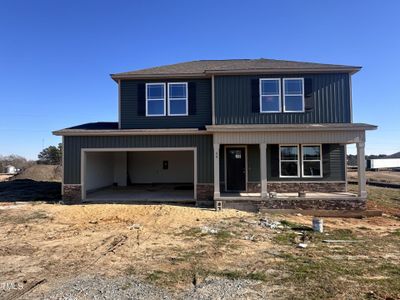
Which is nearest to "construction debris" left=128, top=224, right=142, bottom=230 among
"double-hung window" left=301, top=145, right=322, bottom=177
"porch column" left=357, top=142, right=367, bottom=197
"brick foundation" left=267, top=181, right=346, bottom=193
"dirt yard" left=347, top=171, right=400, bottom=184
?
"brick foundation" left=267, top=181, right=346, bottom=193

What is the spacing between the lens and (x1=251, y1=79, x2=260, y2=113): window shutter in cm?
1331

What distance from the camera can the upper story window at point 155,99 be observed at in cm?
1398

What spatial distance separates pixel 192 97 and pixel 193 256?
8.73m

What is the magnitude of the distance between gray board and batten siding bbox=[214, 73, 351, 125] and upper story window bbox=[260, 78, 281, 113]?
183mm

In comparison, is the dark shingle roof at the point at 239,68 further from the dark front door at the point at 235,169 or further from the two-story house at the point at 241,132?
the dark front door at the point at 235,169

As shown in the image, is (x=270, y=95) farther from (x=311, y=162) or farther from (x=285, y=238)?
(x=285, y=238)

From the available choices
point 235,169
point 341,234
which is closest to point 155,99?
point 235,169

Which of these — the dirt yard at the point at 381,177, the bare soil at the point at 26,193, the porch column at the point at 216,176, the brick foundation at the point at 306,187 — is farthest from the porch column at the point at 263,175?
the dirt yard at the point at 381,177

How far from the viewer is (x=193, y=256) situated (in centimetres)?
655

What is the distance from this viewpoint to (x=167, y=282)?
513 cm

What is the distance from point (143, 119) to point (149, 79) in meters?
1.86

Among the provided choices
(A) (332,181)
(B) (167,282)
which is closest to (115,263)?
(B) (167,282)

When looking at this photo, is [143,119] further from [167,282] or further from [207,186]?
[167,282]

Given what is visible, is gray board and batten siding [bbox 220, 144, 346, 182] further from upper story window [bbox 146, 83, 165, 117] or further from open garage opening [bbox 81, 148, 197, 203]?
open garage opening [bbox 81, 148, 197, 203]
